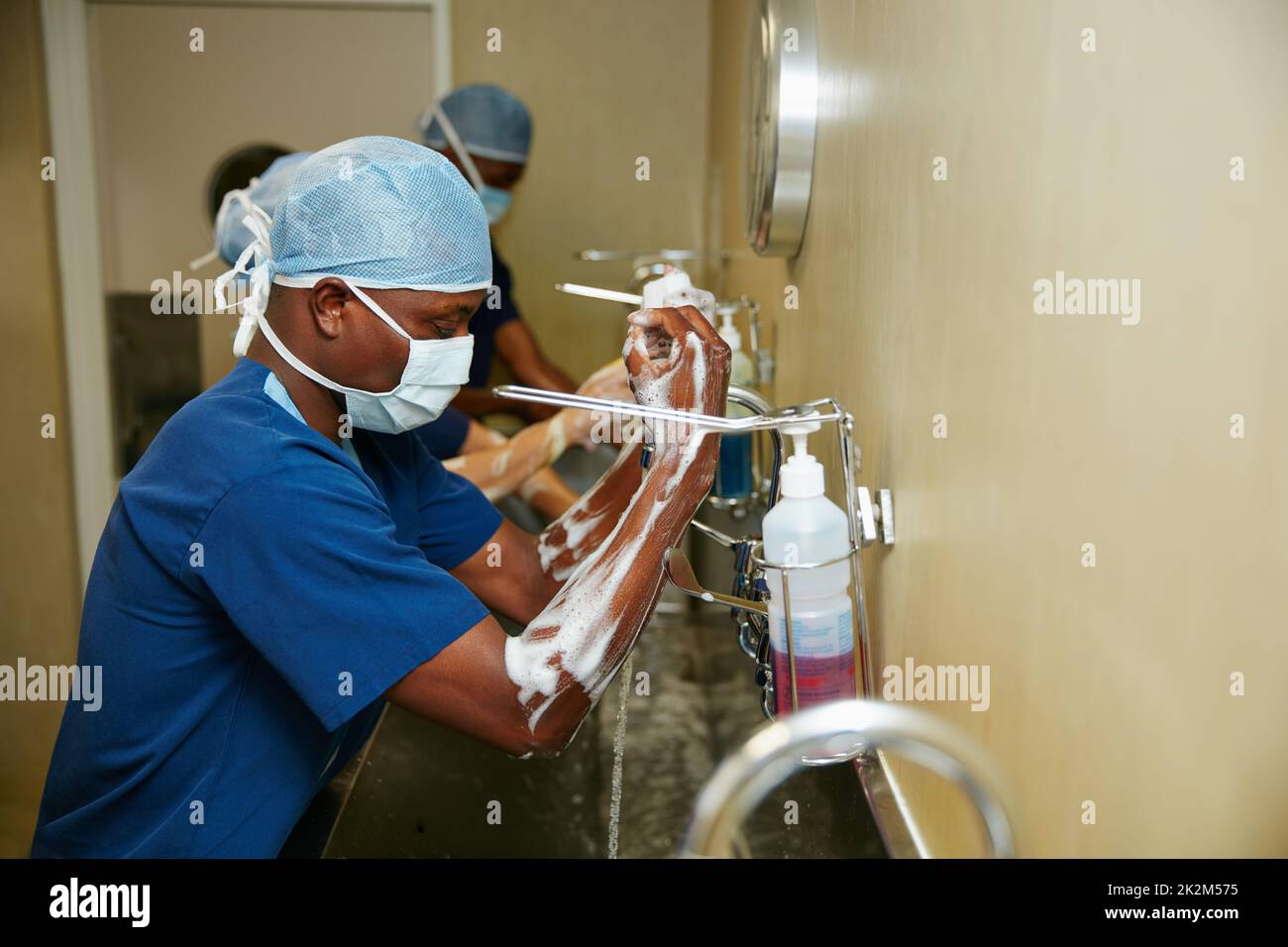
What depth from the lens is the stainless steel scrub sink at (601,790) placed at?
1113 millimetres

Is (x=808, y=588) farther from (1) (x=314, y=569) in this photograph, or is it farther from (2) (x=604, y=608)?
(1) (x=314, y=569)

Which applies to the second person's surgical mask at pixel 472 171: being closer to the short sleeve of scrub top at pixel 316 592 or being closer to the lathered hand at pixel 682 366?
the lathered hand at pixel 682 366

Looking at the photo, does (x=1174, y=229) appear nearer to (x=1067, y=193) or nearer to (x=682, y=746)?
(x=1067, y=193)

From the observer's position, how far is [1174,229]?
0.53 meters

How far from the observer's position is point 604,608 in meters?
0.90

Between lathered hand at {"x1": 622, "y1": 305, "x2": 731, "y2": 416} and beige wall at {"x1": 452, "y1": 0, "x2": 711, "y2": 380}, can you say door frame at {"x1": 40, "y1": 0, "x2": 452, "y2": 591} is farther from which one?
lathered hand at {"x1": 622, "y1": 305, "x2": 731, "y2": 416}

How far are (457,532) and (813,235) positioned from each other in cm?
65

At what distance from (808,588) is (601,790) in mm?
805

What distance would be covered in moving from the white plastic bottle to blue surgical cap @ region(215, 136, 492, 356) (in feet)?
1.14

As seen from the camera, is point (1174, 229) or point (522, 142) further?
point (522, 142)

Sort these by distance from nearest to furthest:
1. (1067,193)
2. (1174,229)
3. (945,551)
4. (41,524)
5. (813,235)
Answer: (1174,229), (1067,193), (945,551), (813,235), (41,524)
